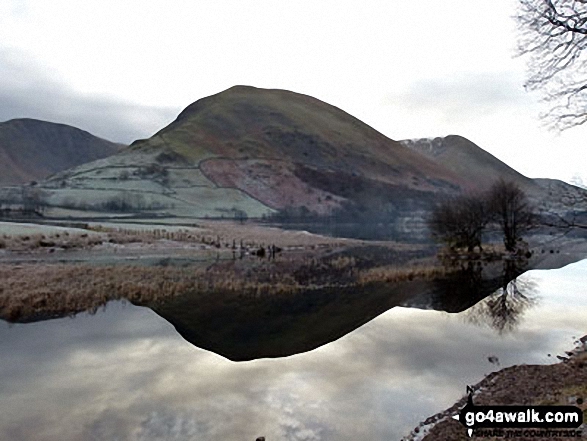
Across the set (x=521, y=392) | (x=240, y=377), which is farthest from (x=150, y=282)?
(x=521, y=392)

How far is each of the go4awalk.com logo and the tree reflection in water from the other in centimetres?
1265

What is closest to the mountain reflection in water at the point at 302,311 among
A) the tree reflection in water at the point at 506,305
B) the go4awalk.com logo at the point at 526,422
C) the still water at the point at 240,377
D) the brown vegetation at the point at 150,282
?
the tree reflection in water at the point at 506,305

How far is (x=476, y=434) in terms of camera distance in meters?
9.04

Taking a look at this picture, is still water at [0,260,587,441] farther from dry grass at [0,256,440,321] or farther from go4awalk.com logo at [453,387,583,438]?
dry grass at [0,256,440,321]

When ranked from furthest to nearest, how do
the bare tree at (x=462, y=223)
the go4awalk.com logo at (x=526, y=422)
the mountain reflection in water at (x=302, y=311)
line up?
the bare tree at (x=462, y=223) < the mountain reflection in water at (x=302, y=311) < the go4awalk.com logo at (x=526, y=422)

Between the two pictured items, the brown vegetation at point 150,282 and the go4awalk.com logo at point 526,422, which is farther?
the brown vegetation at point 150,282

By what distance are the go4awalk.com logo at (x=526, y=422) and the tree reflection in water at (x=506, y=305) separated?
41.5ft

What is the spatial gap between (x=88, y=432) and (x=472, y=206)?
50039mm

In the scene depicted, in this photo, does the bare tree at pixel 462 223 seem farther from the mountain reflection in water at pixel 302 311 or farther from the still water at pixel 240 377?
the still water at pixel 240 377

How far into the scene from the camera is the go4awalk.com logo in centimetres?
799

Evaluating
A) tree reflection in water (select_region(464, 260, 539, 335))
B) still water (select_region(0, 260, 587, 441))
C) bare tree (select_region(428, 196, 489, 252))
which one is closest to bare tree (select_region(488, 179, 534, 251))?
bare tree (select_region(428, 196, 489, 252))

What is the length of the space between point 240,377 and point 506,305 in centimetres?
1895

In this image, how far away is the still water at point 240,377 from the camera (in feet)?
37.5

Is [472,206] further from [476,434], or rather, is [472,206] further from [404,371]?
[476,434]
